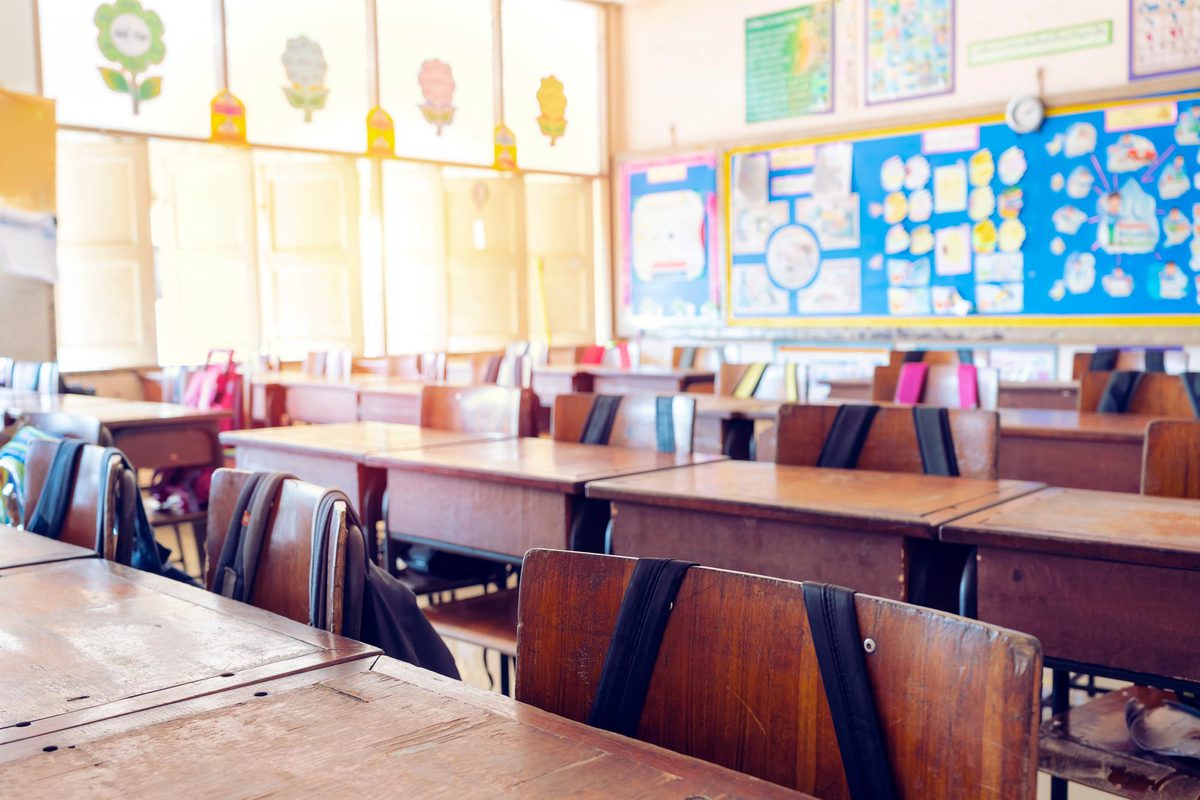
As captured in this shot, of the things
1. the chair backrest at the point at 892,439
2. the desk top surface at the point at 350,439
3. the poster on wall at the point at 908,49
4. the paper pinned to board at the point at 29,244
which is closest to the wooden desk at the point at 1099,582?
the chair backrest at the point at 892,439

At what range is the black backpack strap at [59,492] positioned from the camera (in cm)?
212

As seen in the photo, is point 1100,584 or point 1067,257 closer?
point 1100,584

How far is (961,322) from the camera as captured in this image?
288 inches

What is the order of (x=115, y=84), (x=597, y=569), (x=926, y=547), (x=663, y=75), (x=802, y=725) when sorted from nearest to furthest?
(x=802, y=725) < (x=597, y=569) < (x=926, y=547) < (x=115, y=84) < (x=663, y=75)

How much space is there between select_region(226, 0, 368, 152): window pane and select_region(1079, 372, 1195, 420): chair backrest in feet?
17.9

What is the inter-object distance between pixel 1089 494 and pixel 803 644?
1.39 metres

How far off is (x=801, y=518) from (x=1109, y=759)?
25.3 inches

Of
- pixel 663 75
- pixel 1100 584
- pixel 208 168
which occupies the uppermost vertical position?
pixel 663 75

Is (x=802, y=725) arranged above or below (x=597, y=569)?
below

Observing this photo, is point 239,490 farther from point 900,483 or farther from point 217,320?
point 217,320

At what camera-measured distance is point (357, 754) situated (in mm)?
938

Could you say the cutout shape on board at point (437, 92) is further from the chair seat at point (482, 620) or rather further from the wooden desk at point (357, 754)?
the wooden desk at point (357, 754)

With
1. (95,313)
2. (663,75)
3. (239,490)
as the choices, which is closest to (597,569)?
(239,490)

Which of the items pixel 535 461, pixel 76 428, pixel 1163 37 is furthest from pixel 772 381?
pixel 1163 37
